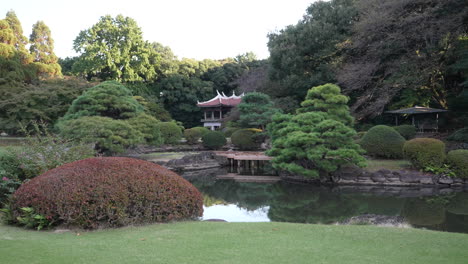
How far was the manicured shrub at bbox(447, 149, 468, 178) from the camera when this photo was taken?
35.9 feet

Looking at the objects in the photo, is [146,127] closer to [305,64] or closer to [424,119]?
[305,64]

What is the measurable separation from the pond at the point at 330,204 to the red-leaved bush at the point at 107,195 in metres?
2.98

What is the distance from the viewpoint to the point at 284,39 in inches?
874

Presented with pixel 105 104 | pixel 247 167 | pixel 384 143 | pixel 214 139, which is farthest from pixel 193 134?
pixel 384 143

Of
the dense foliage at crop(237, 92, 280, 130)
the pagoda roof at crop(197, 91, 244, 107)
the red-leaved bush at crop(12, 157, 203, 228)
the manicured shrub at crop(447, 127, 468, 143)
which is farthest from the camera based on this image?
the pagoda roof at crop(197, 91, 244, 107)

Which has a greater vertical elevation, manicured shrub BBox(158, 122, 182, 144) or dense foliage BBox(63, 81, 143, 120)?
dense foliage BBox(63, 81, 143, 120)

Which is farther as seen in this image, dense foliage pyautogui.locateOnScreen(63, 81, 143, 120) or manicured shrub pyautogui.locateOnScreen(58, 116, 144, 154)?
dense foliage pyautogui.locateOnScreen(63, 81, 143, 120)

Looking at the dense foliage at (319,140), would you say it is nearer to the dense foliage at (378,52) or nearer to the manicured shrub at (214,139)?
the dense foliage at (378,52)

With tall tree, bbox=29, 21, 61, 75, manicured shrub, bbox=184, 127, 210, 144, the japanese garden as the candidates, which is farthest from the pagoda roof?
tall tree, bbox=29, 21, 61, 75

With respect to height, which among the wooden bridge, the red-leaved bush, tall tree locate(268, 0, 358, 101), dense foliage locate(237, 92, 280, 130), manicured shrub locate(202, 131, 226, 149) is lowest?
the wooden bridge

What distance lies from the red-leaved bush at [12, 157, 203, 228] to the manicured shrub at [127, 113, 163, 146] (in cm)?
1020

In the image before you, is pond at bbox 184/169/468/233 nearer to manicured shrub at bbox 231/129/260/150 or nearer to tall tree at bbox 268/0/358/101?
manicured shrub at bbox 231/129/260/150

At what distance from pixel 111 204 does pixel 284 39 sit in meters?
19.6

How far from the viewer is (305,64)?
2178cm
